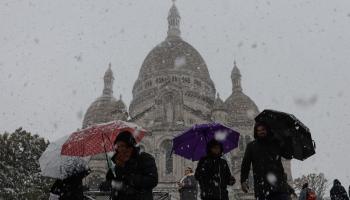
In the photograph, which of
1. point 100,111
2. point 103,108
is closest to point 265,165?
point 100,111

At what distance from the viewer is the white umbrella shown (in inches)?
259

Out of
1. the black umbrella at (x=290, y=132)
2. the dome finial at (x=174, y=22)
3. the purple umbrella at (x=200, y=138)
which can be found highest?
the dome finial at (x=174, y=22)

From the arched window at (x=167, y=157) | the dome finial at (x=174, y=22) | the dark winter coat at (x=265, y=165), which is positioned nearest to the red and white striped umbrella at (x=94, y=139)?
the dark winter coat at (x=265, y=165)

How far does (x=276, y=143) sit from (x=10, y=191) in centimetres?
2260

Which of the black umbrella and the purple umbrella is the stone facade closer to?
the purple umbrella

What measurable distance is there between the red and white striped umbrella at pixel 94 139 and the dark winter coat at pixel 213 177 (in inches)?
62.5

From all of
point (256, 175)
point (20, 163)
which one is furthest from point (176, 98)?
point (256, 175)

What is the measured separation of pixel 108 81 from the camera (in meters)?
55.8

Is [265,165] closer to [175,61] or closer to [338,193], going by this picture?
[338,193]

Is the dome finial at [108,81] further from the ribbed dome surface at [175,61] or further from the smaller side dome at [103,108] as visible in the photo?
the ribbed dome surface at [175,61]

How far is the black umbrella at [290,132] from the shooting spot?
21.2ft

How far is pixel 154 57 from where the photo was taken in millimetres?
53344

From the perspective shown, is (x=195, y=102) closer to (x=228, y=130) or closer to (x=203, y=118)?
(x=203, y=118)

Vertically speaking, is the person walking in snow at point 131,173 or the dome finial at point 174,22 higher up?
the dome finial at point 174,22
